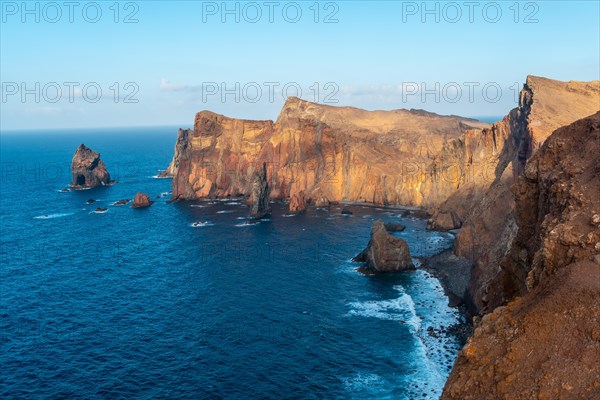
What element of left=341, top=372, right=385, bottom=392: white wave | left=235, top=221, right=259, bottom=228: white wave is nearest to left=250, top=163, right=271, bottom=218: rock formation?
left=235, top=221, right=259, bottom=228: white wave

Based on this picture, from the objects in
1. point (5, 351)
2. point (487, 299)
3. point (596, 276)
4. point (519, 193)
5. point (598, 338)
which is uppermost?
point (519, 193)

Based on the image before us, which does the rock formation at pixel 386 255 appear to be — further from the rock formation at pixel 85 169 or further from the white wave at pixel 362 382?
the rock formation at pixel 85 169

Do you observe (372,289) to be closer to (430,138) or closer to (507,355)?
(507,355)

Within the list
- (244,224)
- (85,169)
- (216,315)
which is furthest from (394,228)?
(85,169)

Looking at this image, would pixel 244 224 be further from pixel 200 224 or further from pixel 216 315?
pixel 216 315

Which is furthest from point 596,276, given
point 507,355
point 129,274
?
point 129,274

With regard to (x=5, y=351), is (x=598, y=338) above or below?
above
